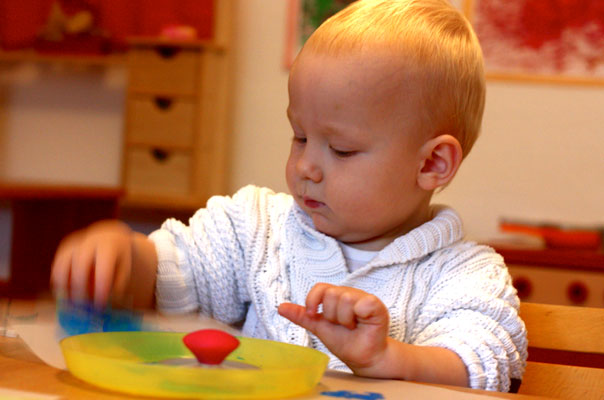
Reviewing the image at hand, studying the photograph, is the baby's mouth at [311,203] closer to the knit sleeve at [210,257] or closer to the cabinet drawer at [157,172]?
the knit sleeve at [210,257]

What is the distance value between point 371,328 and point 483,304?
17 centimetres

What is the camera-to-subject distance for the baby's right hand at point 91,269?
25.5 inches

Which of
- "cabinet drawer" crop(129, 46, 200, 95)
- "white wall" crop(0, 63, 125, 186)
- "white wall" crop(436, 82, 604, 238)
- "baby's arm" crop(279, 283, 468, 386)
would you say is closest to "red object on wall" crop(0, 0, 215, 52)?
"cabinet drawer" crop(129, 46, 200, 95)

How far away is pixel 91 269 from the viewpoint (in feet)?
2.20

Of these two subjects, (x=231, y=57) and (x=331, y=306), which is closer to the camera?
(x=331, y=306)

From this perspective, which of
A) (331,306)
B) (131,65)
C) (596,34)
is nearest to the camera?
(331,306)

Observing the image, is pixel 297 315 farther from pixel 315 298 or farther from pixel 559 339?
pixel 559 339

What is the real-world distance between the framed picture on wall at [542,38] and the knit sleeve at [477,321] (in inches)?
79.4

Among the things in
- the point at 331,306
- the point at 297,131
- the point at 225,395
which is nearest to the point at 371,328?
the point at 331,306

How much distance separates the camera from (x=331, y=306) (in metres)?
0.60

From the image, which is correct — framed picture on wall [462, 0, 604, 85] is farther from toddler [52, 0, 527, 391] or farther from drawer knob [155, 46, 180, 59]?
toddler [52, 0, 527, 391]

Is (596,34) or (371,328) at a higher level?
(596,34)

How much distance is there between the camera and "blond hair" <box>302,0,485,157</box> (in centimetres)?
84

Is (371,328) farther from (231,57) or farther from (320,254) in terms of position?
(231,57)
